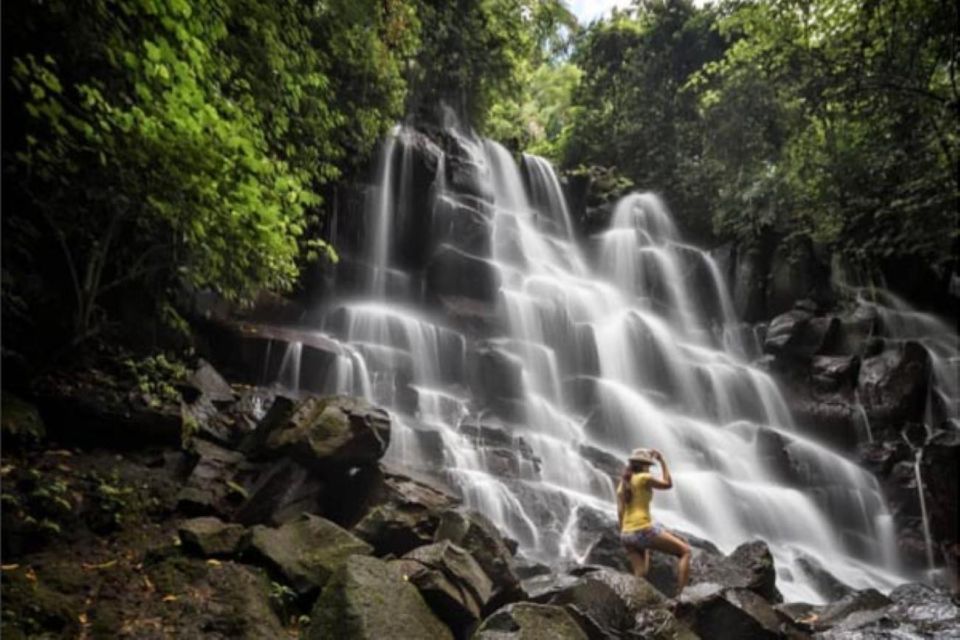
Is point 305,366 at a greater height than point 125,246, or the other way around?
point 125,246

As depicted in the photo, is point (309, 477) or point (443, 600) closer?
point (443, 600)

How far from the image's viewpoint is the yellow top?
626 centimetres

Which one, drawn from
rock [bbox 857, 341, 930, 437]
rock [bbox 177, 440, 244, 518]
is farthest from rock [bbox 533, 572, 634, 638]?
rock [bbox 857, 341, 930, 437]

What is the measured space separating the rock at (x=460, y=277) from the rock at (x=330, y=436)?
856 cm

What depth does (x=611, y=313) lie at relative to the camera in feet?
58.1

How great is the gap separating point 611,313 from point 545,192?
6.55 metres

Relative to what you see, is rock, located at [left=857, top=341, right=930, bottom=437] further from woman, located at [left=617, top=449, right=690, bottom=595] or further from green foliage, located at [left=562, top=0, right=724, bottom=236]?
woman, located at [left=617, top=449, right=690, bottom=595]

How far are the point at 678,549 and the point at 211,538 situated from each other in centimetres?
433

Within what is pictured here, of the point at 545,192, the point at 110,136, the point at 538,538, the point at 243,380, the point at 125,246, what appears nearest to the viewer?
the point at 110,136

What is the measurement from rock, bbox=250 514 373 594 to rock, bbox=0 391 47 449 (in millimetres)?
2519

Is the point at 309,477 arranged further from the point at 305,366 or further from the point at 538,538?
the point at 305,366

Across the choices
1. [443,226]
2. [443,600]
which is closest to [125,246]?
Answer: [443,600]

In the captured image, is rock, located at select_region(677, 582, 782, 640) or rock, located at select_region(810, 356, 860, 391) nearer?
rock, located at select_region(677, 582, 782, 640)

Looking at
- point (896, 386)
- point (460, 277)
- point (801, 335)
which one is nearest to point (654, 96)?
point (801, 335)
